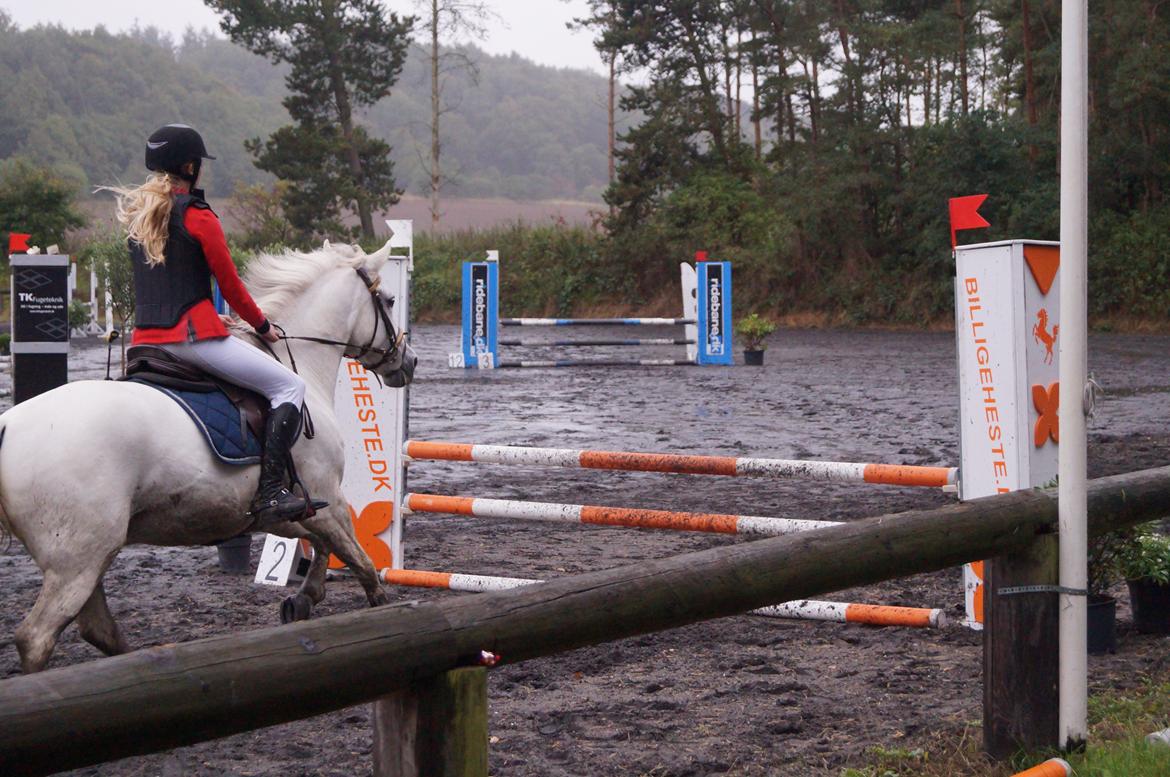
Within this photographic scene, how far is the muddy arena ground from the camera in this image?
3.38 m

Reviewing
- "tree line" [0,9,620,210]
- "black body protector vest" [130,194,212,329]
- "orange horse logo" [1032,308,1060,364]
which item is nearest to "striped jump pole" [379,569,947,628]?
"orange horse logo" [1032,308,1060,364]

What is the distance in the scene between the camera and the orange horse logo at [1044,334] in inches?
177

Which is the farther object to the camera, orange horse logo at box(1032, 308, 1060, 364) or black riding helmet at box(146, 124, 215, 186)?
orange horse logo at box(1032, 308, 1060, 364)

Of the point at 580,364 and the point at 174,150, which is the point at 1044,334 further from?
the point at 580,364

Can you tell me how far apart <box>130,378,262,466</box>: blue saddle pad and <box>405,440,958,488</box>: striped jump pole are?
1.37 m

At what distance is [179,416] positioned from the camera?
391cm

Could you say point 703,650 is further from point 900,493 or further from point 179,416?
point 900,493

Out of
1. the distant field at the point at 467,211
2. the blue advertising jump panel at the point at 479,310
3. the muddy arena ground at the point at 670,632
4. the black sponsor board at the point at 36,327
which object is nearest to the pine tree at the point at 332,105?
→ the distant field at the point at 467,211

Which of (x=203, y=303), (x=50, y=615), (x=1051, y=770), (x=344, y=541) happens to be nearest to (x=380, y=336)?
(x=344, y=541)

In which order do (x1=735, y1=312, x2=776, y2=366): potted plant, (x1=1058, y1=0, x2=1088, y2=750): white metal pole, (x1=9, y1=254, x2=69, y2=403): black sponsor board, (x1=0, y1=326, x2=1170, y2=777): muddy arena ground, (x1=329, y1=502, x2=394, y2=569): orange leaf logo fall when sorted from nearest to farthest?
(x1=1058, y1=0, x2=1088, y2=750): white metal pole
(x1=0, y1=326, x2=1170, y2=777): muddy arena ground
(x1=329, y1=502, x2=394, y2=569): orange leaf logo
(x1=9, y1=254, x2=69, y2=403): black sponsor board
(x1=735, y1=312, x2=776, y2=366): potted plant

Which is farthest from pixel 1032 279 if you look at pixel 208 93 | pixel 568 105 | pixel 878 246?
pixel 568 105

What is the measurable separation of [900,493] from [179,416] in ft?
17.0

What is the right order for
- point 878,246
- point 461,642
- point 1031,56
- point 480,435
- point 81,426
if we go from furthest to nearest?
point 878,246, point 1031,56, point 480,435, point 81,426, point 461,642

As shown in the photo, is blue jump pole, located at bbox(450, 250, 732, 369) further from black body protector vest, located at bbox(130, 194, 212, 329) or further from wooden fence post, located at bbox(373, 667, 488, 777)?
wooden fence post, located at bbox(373, 667, 488, 777)
